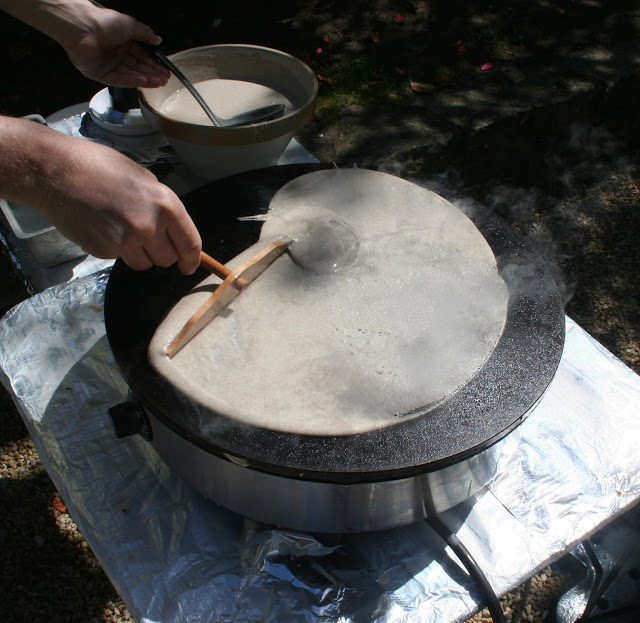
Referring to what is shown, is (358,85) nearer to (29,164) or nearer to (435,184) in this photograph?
(435,184)

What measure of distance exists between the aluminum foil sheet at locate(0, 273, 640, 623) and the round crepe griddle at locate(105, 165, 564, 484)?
42cm

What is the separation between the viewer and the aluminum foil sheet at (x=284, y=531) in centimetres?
139

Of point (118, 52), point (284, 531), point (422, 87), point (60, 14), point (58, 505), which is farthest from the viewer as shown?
point (422, 87)

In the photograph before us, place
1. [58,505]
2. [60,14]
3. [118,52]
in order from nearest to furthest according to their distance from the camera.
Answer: [60,14]
[118,52]
[58,505]

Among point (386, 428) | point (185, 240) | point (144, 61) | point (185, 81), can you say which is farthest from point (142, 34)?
point (386, 428)

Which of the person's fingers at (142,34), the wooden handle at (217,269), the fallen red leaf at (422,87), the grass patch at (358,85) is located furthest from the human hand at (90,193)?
the fallen red leaf at (422,87)

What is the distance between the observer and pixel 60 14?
1.75m

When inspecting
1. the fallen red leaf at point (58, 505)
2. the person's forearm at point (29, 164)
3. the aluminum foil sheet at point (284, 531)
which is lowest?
the fallen red leaf at point (58, 505)

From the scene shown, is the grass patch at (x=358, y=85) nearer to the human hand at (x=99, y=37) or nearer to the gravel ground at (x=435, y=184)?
the gravel ground at (x=435, y=184)

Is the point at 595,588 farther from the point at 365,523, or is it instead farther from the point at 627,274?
the point at 627,274

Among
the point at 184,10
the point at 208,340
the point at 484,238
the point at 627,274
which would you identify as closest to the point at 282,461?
the point at 208,340

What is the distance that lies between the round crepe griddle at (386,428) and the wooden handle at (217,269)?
90 mm

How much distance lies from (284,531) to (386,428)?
0.45 metres

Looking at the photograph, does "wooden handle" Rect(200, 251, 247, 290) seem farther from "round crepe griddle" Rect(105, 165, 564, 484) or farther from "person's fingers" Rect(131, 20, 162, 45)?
"person's fingers" Rect(131, 20, 162, 45)
